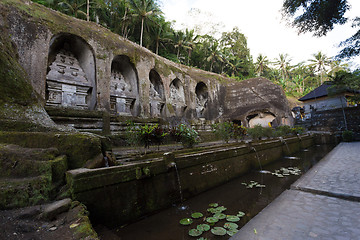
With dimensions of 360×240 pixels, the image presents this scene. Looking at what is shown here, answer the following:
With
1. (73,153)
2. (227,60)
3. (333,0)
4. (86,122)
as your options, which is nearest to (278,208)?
(73,153)

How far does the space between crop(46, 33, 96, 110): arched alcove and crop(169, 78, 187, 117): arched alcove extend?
8801 millimetres

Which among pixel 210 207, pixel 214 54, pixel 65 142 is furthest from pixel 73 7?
pixel 210 207

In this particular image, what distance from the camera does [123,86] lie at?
14.7m

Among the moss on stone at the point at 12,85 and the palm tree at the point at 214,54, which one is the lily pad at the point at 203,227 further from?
the palm tree at the point at 214,54

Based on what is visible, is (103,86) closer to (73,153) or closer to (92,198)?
(73,153)

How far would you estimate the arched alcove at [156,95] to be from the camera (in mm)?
16391

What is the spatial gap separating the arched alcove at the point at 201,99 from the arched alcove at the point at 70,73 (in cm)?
1449

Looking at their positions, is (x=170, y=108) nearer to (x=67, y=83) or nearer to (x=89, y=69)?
(x=89, y=69)

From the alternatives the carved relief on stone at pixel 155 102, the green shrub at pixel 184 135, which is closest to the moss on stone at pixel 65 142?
the green shrub at pixel 184 135

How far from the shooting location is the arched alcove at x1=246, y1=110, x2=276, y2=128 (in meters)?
22.0

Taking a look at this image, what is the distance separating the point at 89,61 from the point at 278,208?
535 inches

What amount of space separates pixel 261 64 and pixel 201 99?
25.3m

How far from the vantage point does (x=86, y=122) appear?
24.1 ft

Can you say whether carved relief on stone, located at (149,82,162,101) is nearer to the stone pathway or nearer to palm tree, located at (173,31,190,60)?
palm tree, located at (173,31,190,60)
